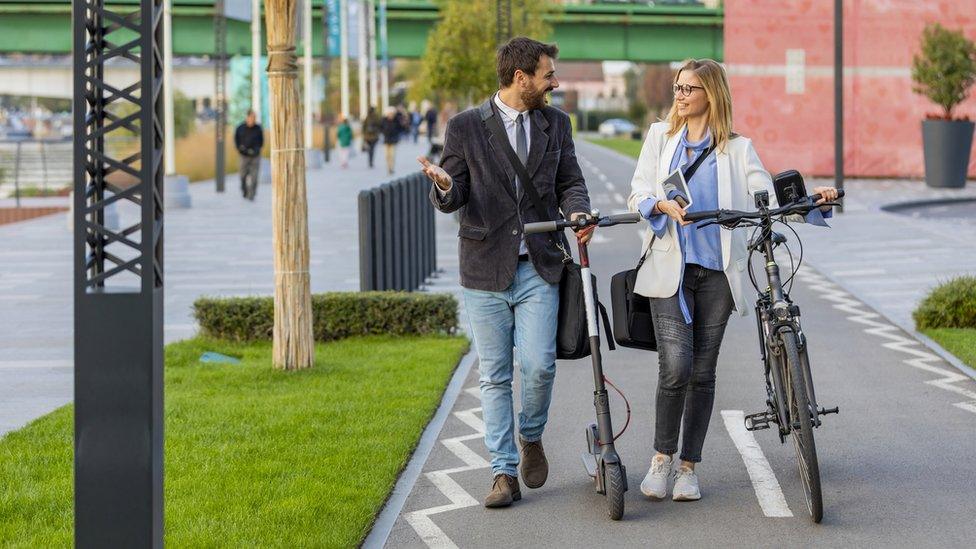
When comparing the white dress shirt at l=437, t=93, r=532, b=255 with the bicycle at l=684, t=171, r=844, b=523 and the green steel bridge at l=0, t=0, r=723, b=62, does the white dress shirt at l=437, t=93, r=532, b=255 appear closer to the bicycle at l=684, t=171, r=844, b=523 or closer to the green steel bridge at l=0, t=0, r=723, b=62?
the bicycle at l=684, t=171, r=844, b=523

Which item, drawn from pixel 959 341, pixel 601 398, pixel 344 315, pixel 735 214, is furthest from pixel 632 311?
pixel 344 315

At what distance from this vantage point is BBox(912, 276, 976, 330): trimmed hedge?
11.7 metres

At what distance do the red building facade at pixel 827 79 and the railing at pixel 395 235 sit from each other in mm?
21000

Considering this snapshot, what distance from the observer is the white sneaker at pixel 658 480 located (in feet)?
21.5

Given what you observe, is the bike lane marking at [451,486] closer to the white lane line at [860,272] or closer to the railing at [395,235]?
the railing at [395,235]

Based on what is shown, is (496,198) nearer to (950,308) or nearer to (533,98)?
(533,98)

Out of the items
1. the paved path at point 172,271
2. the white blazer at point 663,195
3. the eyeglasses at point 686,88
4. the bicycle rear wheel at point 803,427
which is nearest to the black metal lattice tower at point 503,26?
the paved path at point 172,271

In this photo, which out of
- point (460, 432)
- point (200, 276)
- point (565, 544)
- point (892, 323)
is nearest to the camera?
point (565, 544)

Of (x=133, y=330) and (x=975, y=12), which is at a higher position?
(x=975, y=12)

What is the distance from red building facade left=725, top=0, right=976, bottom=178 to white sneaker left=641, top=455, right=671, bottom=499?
1179 inches

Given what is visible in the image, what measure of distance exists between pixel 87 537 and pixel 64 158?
173ft

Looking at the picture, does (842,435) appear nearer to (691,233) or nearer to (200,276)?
(691,233)

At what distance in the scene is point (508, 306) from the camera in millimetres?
6438

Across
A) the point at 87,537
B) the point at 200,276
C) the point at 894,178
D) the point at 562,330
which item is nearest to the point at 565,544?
the point at 562,330
